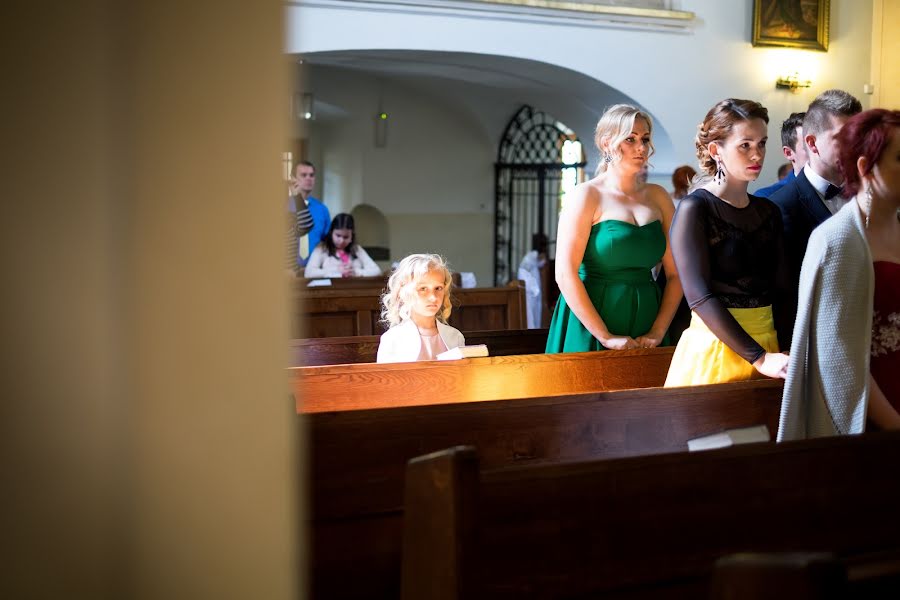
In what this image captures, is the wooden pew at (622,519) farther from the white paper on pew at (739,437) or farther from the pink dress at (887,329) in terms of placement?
the pink dress at (887,329)

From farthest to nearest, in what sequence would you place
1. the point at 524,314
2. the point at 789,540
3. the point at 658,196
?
1. the point at 524,314
2. the point at 658,196
3. the point at 789,540

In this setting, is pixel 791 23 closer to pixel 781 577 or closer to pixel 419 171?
pixel 419 171

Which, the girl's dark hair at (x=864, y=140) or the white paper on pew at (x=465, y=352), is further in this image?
the white paper on pew at (x=465, y=352)

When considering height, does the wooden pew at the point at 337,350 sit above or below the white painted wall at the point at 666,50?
below

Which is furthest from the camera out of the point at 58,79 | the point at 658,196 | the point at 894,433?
the point at 658,196

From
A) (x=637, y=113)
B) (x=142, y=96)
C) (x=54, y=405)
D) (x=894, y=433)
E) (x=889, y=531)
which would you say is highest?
(x=637, y=113)

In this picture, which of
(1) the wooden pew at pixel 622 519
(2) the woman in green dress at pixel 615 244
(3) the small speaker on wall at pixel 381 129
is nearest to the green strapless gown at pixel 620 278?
(2) the woman in green dress at pixel 615 244

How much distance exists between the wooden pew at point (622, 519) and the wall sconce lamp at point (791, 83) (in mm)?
8109

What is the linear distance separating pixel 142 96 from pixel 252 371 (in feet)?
1.00

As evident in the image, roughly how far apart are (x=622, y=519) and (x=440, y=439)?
86 centimetres

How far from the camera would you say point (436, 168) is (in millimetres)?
14359

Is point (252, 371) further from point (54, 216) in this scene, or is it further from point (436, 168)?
point (436, 168)

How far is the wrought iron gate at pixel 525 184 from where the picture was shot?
548 inches

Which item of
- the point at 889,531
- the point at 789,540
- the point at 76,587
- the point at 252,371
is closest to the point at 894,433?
the point at 889,531
